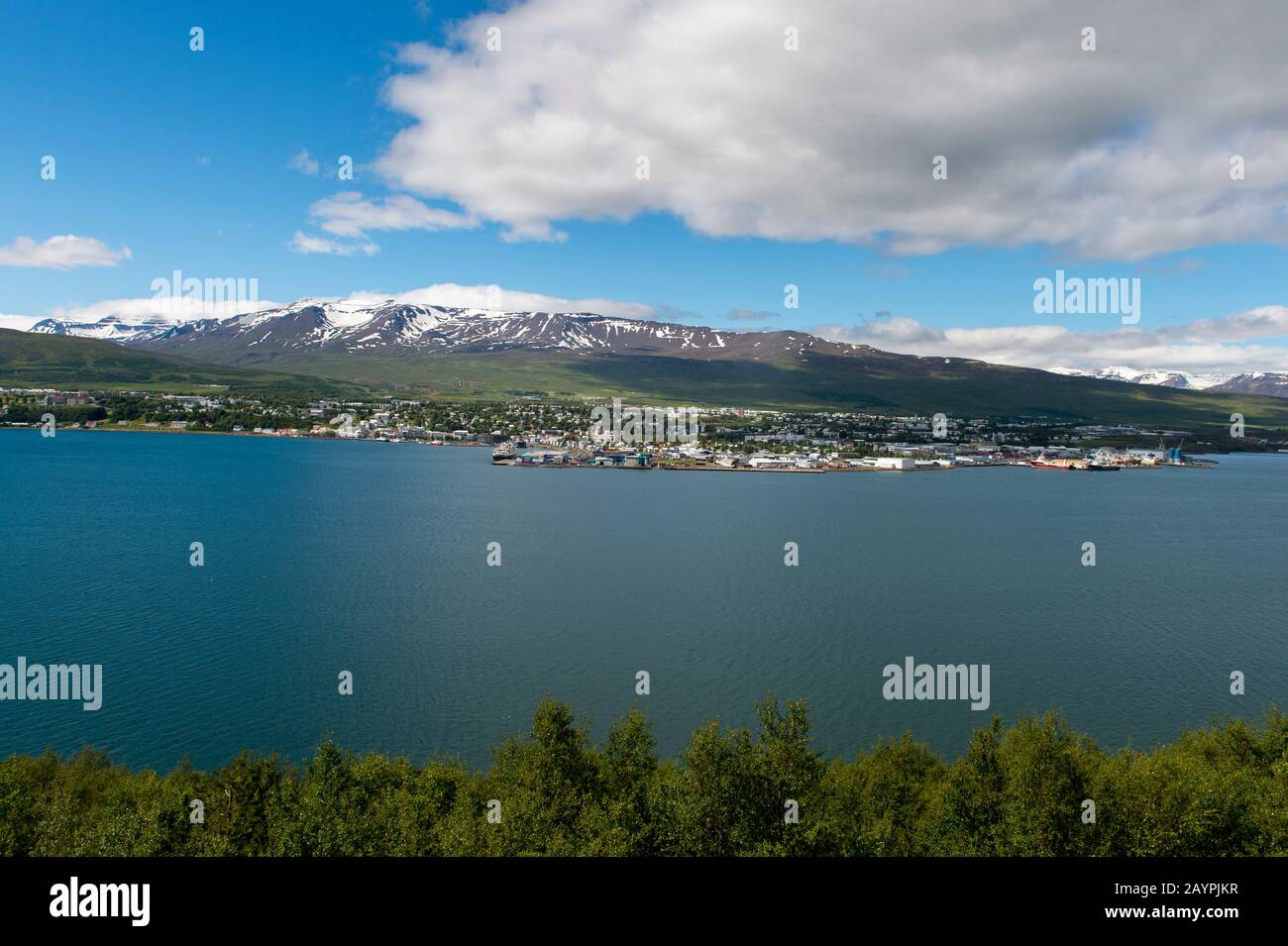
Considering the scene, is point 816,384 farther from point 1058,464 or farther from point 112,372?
point 112,372

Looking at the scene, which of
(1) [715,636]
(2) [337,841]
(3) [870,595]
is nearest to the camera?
(2) [337,841]

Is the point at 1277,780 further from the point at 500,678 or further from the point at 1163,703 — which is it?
the point at 500,678

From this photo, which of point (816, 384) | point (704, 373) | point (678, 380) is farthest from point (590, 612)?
point (704, 373)

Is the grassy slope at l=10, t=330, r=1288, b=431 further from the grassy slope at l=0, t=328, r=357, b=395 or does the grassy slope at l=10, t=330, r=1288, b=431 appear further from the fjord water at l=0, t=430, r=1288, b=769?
the fjord water at l=0, t=430, r=1288, b=769

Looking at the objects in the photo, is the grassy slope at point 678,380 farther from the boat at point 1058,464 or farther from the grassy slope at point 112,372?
the boat at point 1058,464

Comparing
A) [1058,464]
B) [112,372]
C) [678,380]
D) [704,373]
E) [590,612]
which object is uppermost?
[704,373]

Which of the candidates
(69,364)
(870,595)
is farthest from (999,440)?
(69,364)
